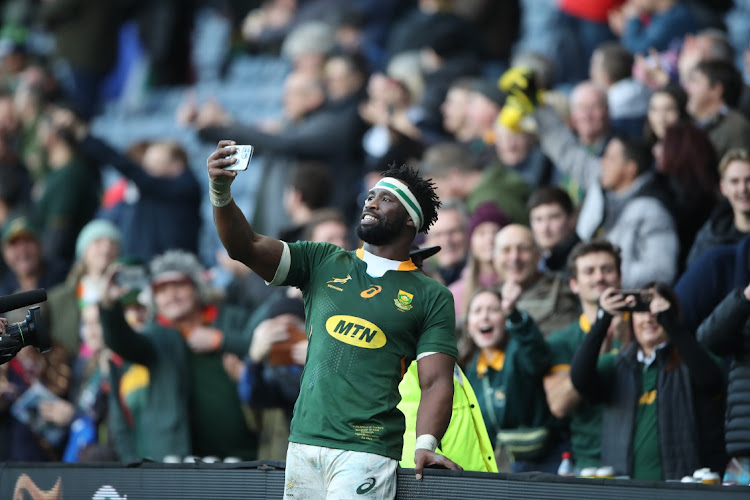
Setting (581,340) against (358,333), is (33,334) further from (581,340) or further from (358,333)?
(581,340)

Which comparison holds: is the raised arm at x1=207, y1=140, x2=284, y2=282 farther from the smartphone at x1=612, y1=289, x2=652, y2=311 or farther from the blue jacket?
the blue jacket

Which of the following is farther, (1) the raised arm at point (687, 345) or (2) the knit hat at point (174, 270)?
(2) the knit hat at point (174, 270)

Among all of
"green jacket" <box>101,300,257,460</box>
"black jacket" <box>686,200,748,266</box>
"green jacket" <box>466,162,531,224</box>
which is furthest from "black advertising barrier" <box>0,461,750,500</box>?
"green jacket" <box>466,162,531,224</box>

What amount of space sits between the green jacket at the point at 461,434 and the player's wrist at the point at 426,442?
2.26ft

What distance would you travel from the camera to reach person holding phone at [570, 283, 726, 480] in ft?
21.3

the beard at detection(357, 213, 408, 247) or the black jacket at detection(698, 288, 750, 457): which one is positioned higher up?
the beard at detection(357, 213, 408, 247)

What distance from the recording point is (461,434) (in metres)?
5.87

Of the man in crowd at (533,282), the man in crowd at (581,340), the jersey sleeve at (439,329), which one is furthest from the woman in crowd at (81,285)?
the jersey sleeve at (439,329)

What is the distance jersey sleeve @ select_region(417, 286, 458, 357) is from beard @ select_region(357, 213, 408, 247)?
12.2 inches

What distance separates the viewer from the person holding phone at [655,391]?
6496mm

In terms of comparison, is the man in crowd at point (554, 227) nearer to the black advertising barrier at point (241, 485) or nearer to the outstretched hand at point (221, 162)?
the black advertising barrier at point (241, 485)

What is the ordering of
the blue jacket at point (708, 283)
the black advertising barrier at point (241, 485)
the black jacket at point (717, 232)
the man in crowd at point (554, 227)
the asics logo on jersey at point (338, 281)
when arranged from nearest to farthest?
the black advertising barrier at point (241, 485)
the asics logo on jersey at point (338, 281)
the blue jacket at point (708, 283)
the black jacket at point (717, 232)
the man in crowd at point (554, 227)

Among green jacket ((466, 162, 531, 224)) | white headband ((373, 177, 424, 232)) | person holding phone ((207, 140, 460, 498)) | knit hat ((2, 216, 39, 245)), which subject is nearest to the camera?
person holding phone ((207, 140, 460, 498))

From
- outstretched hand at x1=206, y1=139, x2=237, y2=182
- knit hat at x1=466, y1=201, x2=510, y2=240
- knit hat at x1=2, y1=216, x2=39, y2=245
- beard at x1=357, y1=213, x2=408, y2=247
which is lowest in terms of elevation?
beard at x1=357, y1=213, x2=408, y2=247
